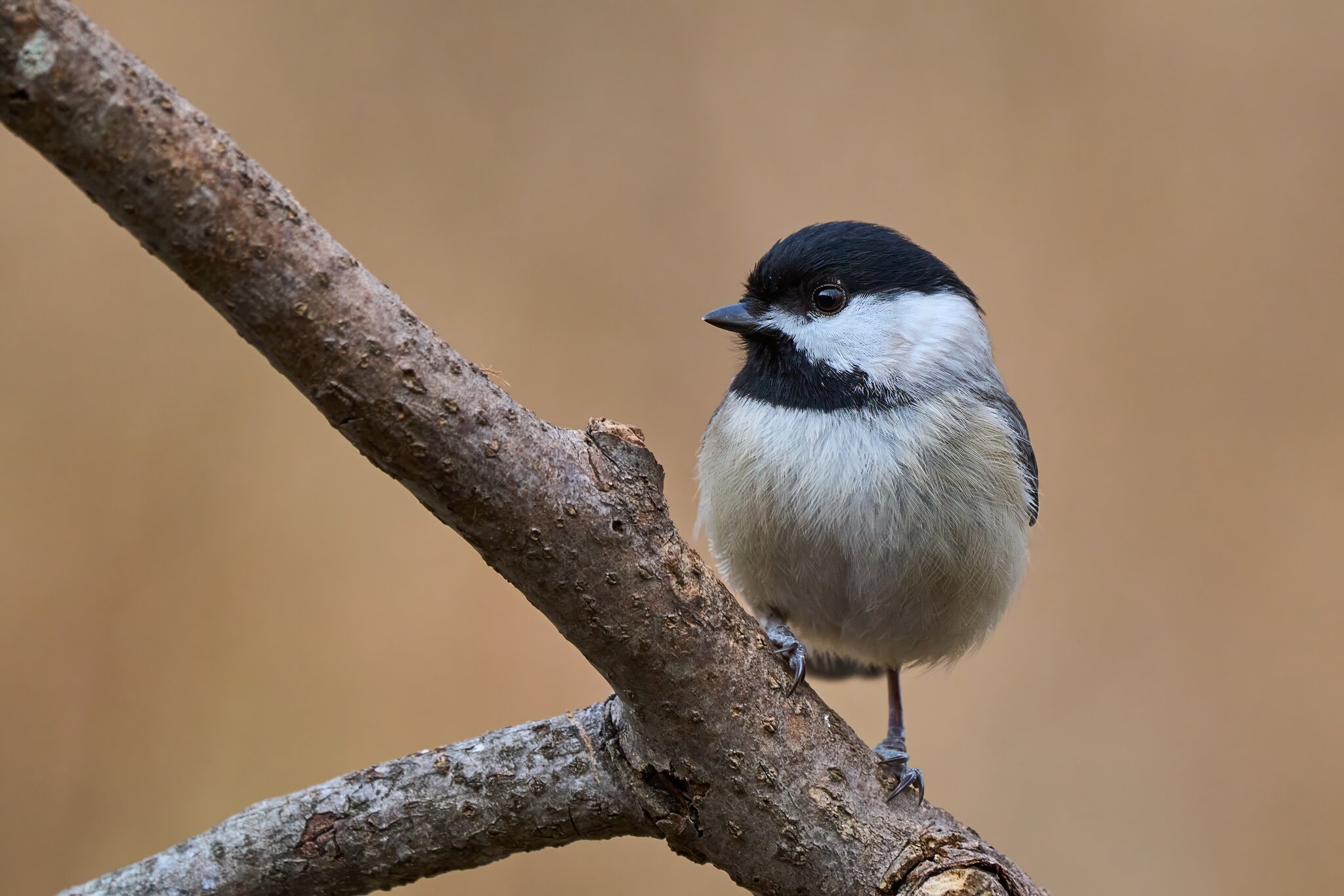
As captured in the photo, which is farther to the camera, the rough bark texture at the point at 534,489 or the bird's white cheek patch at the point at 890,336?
the bird's white cheek patch at the point at 890,336

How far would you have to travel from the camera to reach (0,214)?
7.57 feet

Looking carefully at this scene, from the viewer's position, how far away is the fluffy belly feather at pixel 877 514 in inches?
54.6

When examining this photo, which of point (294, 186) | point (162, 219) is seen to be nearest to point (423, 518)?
point (294, 186)

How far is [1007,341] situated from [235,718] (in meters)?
2.08

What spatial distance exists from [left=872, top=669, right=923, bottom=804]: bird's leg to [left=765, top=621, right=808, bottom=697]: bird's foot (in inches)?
5.7

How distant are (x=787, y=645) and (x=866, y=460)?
27 centimetres

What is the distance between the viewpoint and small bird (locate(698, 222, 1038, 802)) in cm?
139

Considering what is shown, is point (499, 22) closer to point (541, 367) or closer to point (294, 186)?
point (294, 186)

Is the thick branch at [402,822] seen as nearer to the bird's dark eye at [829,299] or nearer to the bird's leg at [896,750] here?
the bird's leg at [896,750]

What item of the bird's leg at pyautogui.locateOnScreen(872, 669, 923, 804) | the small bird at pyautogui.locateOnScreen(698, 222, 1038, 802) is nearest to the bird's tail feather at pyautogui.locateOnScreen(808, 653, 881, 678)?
the bird's leg at pyautogui.locateOnScreen(872, 669, 923, 804)

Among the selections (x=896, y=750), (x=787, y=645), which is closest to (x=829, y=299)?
(x=787, y=645)

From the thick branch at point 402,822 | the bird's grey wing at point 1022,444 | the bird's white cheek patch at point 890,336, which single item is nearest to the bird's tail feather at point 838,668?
the bird's grey wing at point 1022,444

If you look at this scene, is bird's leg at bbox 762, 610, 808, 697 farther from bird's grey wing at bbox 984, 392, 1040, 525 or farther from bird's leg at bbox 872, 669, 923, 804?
bird's grey wing at bbox 984, 392, 1040, 525

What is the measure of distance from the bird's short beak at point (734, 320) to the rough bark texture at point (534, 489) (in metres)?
0.54
